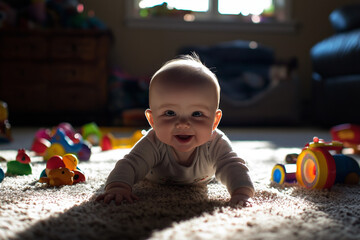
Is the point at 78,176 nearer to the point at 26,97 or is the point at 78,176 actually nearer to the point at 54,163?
the point at 54,163

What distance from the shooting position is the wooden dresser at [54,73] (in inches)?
100

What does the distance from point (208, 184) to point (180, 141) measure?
0.20 m

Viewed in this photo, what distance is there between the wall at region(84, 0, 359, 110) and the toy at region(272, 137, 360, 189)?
2.38m

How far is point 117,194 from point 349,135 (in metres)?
1.01

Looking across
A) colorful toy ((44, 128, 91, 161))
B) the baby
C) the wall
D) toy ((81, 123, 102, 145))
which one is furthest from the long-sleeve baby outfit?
the wall

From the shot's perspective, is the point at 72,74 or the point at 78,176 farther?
the point at 72,74

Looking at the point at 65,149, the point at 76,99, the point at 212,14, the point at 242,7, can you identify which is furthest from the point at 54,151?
the point at 242,7

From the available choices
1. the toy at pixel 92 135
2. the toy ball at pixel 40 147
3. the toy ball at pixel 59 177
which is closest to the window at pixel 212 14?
the toy at pixel 92 135

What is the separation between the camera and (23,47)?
2545 mm

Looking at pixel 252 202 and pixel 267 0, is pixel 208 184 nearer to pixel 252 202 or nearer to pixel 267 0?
pixel 252 202

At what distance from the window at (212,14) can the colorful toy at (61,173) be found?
2383 mm

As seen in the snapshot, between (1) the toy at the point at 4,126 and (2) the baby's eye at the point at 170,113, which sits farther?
(1) the toy at the point at 4,126

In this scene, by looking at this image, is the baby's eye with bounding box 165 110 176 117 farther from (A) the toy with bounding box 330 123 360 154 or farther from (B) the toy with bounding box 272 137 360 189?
(A) the toy with bounding box 330 123 360 154

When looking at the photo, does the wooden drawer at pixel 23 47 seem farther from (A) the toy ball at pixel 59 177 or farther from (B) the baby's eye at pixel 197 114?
(B) the baby's eye at pixel 197 114
